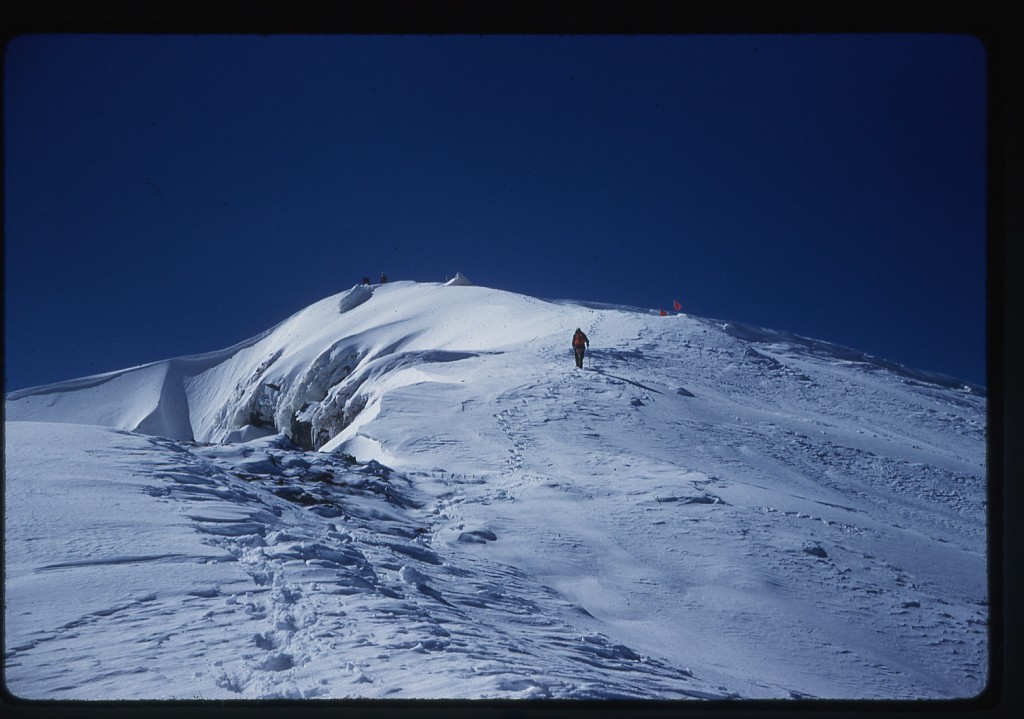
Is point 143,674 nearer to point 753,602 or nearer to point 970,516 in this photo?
point 753,602

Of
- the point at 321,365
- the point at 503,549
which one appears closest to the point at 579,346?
the point at 503,549

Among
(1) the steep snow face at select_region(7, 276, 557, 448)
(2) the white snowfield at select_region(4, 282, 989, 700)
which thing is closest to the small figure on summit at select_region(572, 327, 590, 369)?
(2) the white snowfield at select_region(4, 282, 989, 700)

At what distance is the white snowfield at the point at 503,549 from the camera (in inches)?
99.3

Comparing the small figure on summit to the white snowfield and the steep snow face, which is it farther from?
the steep snow face

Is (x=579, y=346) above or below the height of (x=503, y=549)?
above

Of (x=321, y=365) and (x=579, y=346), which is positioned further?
(x=321, y=365)

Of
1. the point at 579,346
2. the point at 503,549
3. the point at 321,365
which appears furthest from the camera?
the point at 321,365

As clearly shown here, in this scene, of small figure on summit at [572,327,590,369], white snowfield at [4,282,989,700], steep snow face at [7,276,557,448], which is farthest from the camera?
small figure on summit at [572,327,590,369]

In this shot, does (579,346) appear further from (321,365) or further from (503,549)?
(321,365)

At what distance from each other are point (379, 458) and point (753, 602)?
12.2 ft

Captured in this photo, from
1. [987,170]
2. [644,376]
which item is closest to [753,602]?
[987,170]

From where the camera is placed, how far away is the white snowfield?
2.52 m

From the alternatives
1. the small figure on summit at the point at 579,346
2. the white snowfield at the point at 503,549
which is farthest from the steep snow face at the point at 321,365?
the small figure on summit at the point at 579,346

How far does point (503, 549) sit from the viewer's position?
445 cm
